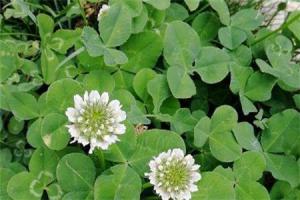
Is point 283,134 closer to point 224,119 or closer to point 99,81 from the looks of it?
point 224,119

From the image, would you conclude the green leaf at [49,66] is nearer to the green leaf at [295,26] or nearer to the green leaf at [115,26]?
the green leaf at [115,26]

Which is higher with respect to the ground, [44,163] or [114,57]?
[114,57]

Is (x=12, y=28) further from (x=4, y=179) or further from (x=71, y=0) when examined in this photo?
(x=4, y=179)

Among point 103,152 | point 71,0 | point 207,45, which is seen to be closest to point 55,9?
point 71,0

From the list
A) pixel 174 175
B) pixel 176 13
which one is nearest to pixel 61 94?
pixel 174 175

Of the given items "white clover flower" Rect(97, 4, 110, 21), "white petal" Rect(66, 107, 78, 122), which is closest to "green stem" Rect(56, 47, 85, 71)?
"white clover flower" Rect(97, 4, 110, 21)

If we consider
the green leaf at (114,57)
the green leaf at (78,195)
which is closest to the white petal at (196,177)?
the green leaf at (78,195)
